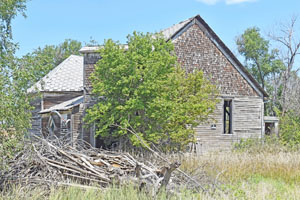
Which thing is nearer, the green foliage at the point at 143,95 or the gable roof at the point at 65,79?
the green foliage at the point at 143,95

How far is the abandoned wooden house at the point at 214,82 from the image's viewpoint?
2017 centimetres

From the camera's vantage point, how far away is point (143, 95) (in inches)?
624

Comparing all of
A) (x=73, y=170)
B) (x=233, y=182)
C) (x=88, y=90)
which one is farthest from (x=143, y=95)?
(x=73, y=170)

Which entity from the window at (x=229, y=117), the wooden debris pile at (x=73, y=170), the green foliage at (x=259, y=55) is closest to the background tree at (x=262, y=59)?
the green foliage at (x=259, y=55)

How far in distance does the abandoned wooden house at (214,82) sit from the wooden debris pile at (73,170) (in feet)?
31.0

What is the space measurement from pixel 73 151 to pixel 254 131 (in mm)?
14272

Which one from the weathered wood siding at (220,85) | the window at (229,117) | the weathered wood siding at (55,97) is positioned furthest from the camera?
the weathered wood siding at (55,97)

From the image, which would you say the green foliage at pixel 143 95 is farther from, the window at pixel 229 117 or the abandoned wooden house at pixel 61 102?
the window at pixel 229 117

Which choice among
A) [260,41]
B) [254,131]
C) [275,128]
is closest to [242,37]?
[260,41]

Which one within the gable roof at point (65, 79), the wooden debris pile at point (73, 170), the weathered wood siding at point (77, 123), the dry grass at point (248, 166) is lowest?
the dry grass at point (248, 166)

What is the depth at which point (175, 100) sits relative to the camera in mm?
16422

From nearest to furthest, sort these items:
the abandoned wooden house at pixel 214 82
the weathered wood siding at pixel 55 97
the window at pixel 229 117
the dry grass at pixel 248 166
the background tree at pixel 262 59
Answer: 1. the dry grass at pixel 248 166
2. the abandoned wooden house at pixel 214 82
3. the window at pixel 229 117
4. the weathered wood siding at pixel 55 97
5. the background tree at pixel 262 59

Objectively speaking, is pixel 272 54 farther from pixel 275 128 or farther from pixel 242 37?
pixel 275 128

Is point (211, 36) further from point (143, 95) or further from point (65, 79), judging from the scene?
point (65, 79)
